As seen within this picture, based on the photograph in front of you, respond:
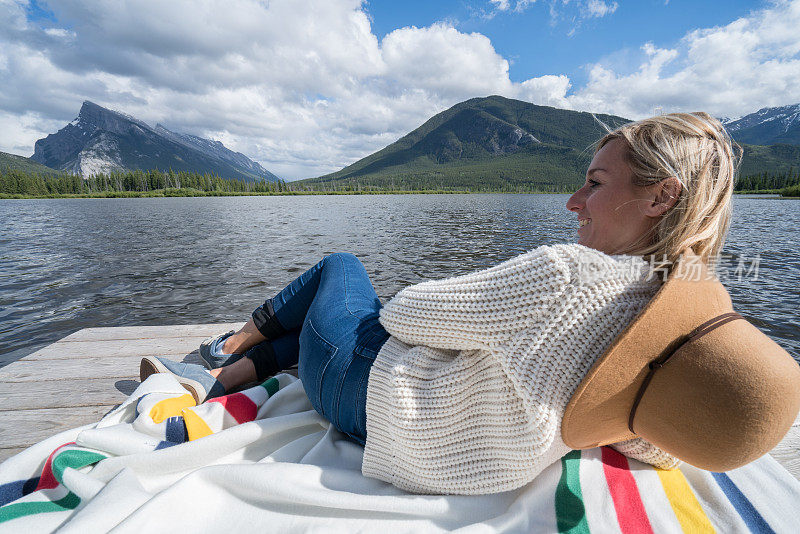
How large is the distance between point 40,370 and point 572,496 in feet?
12.4

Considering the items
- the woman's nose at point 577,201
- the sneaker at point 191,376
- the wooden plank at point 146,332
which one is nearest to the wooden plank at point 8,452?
the sneaker at point 191,376

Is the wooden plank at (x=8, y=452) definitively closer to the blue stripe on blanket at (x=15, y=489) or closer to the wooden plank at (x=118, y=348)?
the blue stripe on blanket at (x=15, y=489)

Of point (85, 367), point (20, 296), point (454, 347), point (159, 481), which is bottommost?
point (20, 296)

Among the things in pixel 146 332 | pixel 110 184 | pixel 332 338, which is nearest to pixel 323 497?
pixel 332 338

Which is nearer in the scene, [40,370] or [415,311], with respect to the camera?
[415,311]

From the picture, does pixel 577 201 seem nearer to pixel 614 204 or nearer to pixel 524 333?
pixel 614 204

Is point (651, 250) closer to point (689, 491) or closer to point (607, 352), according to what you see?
Answer: point (607, 352)

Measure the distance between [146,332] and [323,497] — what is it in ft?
11.2

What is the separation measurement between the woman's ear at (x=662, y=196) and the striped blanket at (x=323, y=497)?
97 centimetres

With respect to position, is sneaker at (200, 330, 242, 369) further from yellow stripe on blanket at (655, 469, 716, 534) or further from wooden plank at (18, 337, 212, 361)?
yellow stripe on blanket at (655, 469, 716, 534)

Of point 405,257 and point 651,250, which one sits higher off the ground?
point 651,250

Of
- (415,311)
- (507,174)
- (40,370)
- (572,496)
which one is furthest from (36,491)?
(507,174)

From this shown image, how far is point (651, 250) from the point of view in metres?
1.29

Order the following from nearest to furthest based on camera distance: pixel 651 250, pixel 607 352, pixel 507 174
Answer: pixel 607 352
pixel 651 250
pixel 507 174
